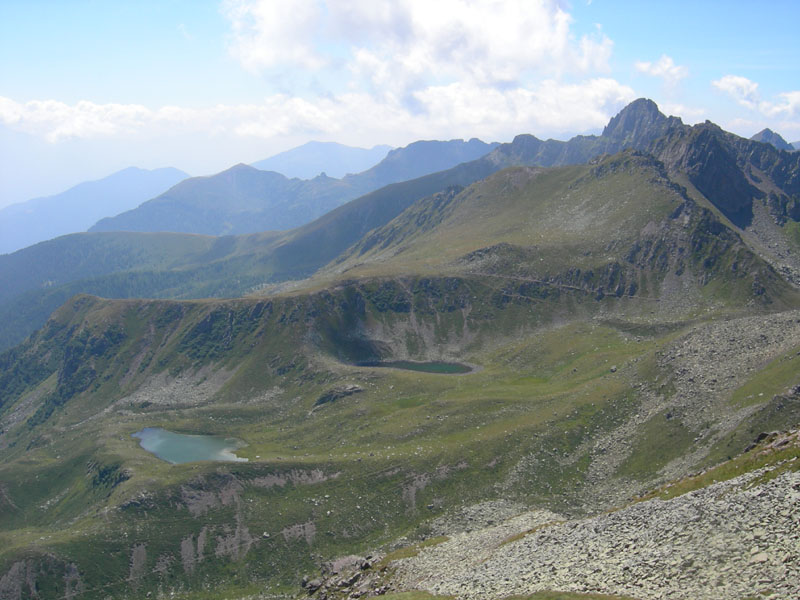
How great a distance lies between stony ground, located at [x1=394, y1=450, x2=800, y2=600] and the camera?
4259 centimetres

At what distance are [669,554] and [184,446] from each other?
5884 inches

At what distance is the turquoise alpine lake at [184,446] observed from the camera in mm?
158125

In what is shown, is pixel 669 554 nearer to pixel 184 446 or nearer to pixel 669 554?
pixel 669 554

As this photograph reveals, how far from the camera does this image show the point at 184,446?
168 metres

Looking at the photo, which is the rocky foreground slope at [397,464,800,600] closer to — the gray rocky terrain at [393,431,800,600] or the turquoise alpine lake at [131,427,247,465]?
the gray rocky terrain at [393,431,800,600]

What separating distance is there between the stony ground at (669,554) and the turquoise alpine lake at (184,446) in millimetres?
102220

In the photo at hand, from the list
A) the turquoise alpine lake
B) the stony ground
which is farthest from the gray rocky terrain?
the turquoise alpine lake

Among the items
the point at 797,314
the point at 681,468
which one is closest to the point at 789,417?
the point at 681,468

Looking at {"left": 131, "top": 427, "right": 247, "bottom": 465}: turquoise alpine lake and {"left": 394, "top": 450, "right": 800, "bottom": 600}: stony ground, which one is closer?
{"left": 394, "top": 450, "right": 800, "bottom": 600}: stony ground

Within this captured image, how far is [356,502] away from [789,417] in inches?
3260

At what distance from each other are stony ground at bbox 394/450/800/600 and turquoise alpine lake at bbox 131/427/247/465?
102220 millimetres

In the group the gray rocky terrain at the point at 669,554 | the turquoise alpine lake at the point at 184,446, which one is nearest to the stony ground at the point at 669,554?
the gray rocky terrain at the point at 669,554

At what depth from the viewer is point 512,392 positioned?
167125 mm

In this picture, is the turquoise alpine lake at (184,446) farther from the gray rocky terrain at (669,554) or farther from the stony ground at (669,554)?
the stony ground at (669,554)
